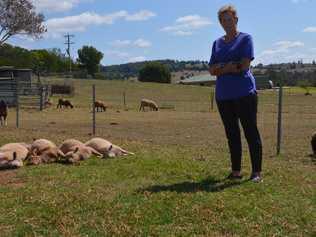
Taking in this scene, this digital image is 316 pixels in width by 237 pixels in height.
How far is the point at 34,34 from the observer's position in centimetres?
5247

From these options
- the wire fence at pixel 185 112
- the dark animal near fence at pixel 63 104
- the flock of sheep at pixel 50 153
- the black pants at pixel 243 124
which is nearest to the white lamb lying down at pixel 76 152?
the flock of sheep at pixel 50 153

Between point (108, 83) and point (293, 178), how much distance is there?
252ft

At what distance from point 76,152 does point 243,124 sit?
3.51m

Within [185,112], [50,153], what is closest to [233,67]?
[50,153]

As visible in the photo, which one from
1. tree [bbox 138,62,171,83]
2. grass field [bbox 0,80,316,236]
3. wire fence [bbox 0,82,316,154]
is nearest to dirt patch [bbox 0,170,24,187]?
grass field [bbox 0,80,316,236]

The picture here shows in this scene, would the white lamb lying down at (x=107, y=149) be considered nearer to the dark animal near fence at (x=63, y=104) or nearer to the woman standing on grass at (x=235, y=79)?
the woman standing on grass at (x=235, y=79)

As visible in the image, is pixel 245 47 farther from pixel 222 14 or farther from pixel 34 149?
pixel 34 149

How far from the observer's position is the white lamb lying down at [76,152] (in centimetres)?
1020

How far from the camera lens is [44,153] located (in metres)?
10.4

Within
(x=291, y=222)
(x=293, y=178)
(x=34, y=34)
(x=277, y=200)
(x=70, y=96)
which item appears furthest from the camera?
(x=70, y=96)

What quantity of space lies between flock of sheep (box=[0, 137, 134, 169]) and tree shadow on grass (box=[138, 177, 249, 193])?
2828 millimetres

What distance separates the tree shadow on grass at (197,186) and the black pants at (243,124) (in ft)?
1.07

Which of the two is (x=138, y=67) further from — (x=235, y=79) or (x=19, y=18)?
(x=235, y=79)

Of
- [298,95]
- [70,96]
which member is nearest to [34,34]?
[70,96]
